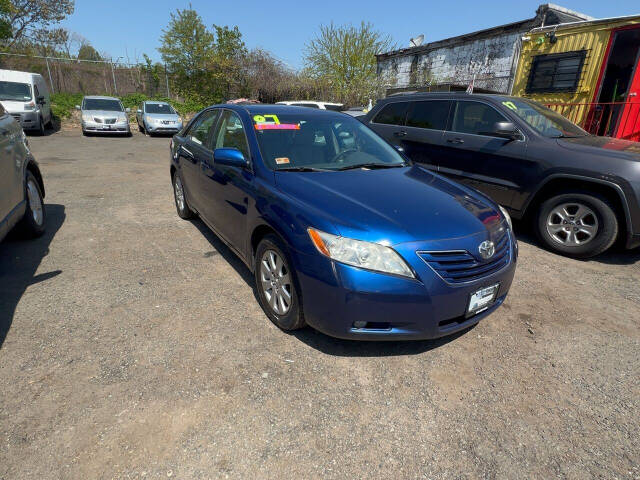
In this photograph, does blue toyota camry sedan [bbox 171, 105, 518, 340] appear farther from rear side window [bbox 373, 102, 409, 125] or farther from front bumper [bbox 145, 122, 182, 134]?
front bumper [bbox 145, 122, 182, 134]

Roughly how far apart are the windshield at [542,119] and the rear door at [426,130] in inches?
34.2

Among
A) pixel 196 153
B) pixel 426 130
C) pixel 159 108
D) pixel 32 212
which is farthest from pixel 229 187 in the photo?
pixel 159 108

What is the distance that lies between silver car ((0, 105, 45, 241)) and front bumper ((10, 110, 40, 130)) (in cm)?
1165

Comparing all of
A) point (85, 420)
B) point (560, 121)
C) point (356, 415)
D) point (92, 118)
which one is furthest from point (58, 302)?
point (92, 118)

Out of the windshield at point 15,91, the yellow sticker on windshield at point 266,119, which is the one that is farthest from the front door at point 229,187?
the windshield at point 15,91

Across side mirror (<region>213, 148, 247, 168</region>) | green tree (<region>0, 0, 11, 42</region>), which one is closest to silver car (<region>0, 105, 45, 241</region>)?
side mirror (<region>213, 148, 247, 168</region>)

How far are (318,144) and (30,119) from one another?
49.4ft

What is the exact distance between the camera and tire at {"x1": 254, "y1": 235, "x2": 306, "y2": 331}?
8.07 ft

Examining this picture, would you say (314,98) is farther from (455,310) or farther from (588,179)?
(455,310)

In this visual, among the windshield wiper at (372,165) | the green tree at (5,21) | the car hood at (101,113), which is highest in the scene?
the green tree at (5,21)

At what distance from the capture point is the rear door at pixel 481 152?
4.63 meters

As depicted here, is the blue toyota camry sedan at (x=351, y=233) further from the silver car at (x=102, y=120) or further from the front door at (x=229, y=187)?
the silver car at (x=102, y=120)

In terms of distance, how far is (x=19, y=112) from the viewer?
43.0 feet

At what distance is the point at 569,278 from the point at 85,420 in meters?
4.23
